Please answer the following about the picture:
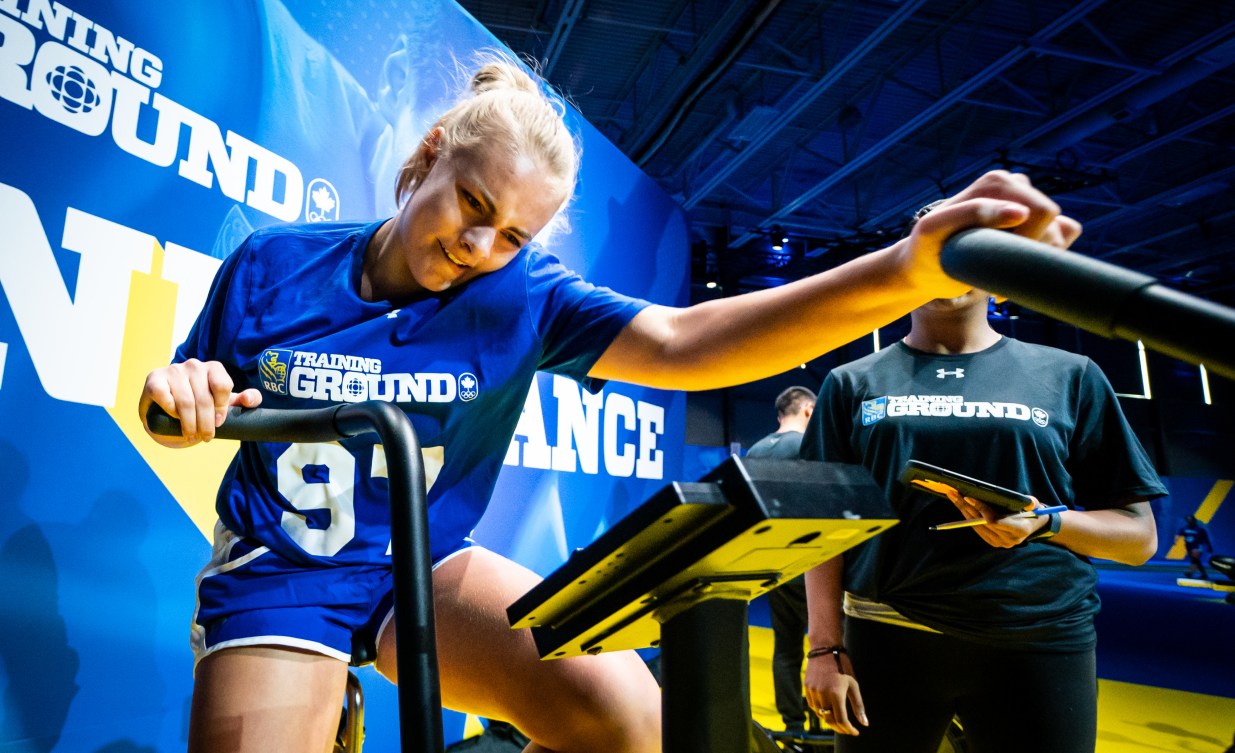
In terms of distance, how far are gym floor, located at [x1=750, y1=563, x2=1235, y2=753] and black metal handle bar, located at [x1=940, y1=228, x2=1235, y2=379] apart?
1.68 metres

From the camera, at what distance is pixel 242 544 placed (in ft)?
3.66

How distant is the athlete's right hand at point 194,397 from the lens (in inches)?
29.9

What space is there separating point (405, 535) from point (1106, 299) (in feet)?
1.69

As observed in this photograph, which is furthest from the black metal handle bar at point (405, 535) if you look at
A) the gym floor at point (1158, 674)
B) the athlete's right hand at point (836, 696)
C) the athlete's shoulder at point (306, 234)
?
the gym floor at point (1158, 674)

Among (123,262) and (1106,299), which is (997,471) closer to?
(1106,299)

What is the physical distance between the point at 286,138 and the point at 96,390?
0.97 meters

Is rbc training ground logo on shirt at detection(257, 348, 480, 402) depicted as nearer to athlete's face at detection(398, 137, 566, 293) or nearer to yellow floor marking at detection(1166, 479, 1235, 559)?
athlete's face at detection(398, 137, 566, 293)

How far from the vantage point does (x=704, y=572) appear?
1.84 ft

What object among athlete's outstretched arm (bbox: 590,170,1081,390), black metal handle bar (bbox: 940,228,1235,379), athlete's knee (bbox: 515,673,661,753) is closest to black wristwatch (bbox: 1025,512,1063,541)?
athlete's outstretched arm (bbox: 590,170,1081,390)

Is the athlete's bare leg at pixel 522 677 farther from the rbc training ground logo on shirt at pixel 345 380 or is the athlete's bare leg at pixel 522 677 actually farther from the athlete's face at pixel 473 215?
the athlete's face at pixel 473 215

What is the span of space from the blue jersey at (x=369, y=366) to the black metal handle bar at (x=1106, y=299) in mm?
695

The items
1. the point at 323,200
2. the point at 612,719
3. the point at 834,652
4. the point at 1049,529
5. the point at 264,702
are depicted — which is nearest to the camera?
the point at 612,719

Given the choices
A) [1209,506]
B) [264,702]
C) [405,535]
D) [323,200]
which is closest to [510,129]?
[405,535]

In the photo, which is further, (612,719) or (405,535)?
(612,719)
